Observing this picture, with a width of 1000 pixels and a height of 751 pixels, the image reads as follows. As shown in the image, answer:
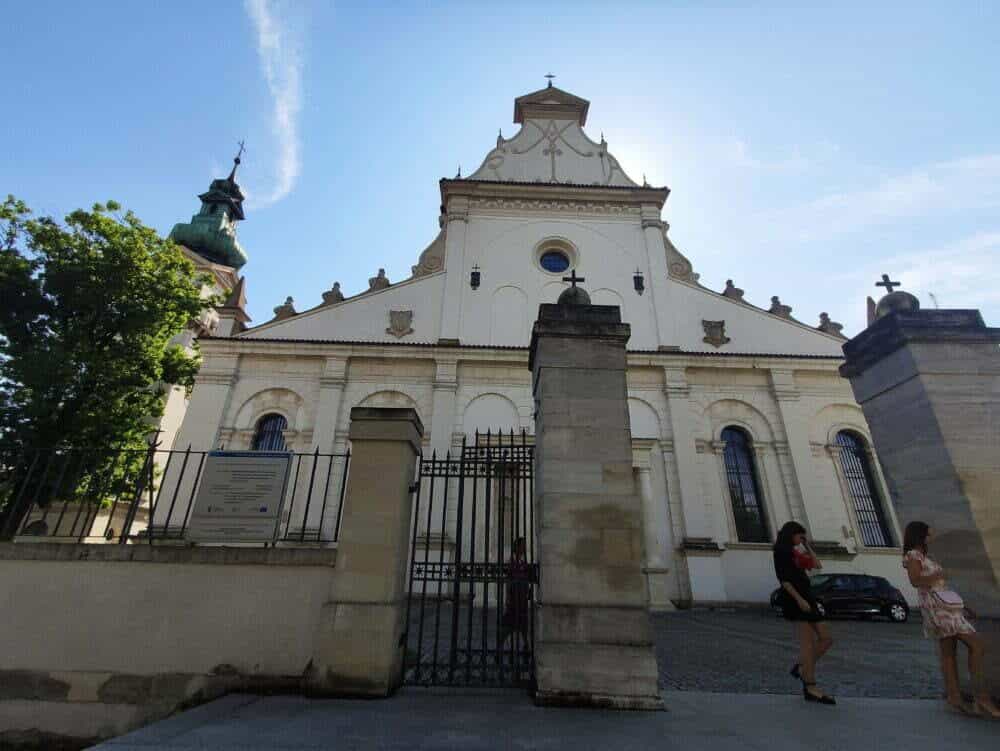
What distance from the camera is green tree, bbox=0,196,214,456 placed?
44.7 feet

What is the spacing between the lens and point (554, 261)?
A: 19031mm

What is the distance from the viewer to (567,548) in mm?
4586

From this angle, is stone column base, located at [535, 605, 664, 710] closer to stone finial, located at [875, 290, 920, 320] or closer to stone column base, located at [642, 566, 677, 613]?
stone finial, located at [875, 290, 920, 320]

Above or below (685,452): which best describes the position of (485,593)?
below

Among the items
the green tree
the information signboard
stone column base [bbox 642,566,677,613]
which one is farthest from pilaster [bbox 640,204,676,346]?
the green tree

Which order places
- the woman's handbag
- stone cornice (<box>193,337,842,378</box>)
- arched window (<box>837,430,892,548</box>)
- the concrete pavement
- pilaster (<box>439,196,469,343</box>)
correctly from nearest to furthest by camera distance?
the concrete pavement < the woman's handbag < arched window (<box>837,430,892,548</box>) < stone cornice (<box>193,337,842,378</box>) < pilaster (<box>439,196,469,343</box>)

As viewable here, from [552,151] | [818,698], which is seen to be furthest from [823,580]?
[552,151]

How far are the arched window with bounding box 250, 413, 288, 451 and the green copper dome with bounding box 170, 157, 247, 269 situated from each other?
79.8 feet

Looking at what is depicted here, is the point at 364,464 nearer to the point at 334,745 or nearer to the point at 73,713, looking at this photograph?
the point at 334,745

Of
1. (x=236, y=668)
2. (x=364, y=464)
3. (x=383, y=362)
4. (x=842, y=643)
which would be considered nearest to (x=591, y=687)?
(x=364, y=464)

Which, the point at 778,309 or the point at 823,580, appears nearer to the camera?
the point at 823,580

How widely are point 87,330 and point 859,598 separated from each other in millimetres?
Result: 24520

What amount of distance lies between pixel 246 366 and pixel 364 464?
13.1 m

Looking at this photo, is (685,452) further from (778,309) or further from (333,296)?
(333,296)
